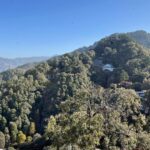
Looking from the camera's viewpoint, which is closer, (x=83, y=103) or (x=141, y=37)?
(x=83, y=103)

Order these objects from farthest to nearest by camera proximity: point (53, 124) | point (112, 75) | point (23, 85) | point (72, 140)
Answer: point (112, 75)
point (23, 85)
point (53, 124)
point (72, 140)

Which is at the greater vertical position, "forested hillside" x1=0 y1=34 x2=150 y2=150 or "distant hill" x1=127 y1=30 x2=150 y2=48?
"distant hill" x1=127 y1=30 x2=150 y2=48

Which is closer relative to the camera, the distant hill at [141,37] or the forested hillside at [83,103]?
the forested hillside at [83,103]

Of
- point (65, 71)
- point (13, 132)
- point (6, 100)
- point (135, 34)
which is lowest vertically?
point (13, 132)

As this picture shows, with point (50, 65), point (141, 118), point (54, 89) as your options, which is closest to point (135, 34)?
point (50, 65)

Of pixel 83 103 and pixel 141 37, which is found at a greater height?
pixel 141 37

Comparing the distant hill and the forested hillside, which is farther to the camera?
the distant hill

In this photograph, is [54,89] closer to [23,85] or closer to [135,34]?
[23,85]

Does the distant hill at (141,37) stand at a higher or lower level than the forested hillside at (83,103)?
higher
